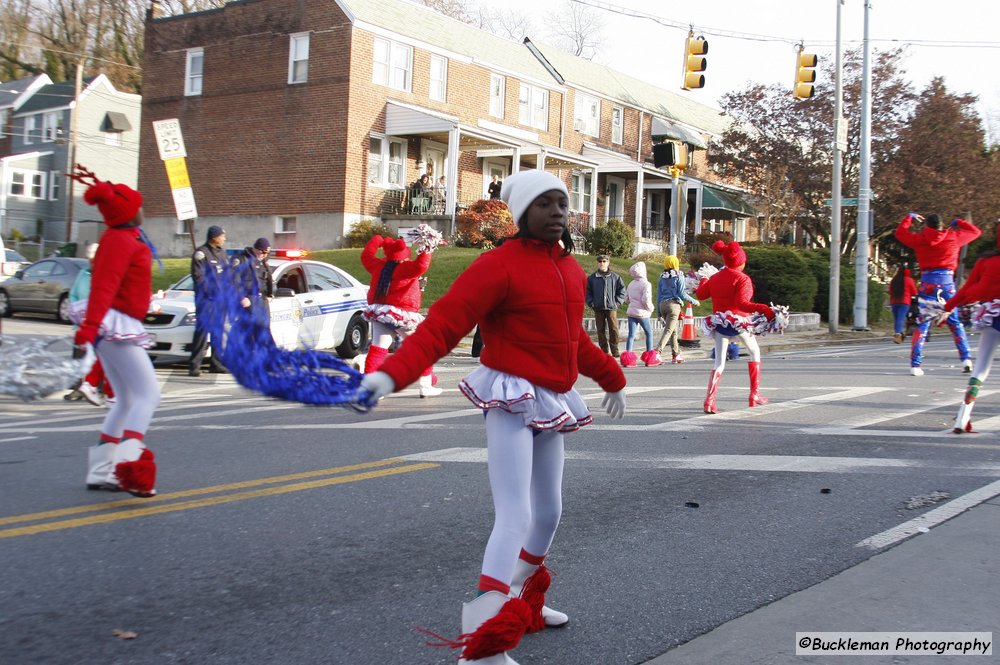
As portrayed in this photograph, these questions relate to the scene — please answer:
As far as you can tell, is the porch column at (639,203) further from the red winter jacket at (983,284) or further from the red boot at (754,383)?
the red winter jacket at (983,284)

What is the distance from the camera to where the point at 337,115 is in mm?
31125

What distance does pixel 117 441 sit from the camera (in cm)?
631

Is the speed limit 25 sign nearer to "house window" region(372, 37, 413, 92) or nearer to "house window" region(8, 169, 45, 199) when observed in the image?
"house window" region(372, 37, 413, 92)

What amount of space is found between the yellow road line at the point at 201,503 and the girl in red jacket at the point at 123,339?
0.99 feet

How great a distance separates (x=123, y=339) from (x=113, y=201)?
0.89 metres

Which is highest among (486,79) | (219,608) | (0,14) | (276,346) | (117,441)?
(0,14)

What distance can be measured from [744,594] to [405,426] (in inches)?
208

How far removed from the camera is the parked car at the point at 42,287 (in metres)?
21.4

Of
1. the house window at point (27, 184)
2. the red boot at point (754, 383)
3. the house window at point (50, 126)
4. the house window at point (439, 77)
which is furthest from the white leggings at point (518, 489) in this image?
the house window at point (50, 126)

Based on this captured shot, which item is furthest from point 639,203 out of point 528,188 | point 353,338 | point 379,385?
point 379,385

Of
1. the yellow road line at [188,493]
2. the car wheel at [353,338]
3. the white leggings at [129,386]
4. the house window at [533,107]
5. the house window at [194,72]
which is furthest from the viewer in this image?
the house window at [533,107]

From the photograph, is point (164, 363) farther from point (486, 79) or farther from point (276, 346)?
point (486, 79)

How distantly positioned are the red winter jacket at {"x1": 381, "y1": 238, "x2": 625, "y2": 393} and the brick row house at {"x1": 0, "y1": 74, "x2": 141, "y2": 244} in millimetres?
47286

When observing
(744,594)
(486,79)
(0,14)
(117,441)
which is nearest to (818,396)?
(744,594)
